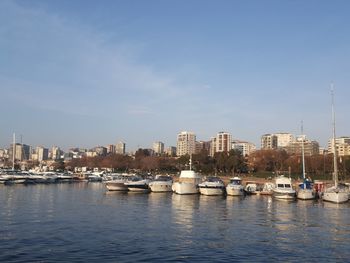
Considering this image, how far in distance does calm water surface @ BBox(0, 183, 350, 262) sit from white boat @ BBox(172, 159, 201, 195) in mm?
22538

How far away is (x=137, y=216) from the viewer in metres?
37.2

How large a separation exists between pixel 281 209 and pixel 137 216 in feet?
57.8

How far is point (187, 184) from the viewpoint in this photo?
2598 inches

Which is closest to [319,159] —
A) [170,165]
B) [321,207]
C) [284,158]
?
[284,158]

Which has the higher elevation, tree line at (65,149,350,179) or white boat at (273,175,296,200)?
tree line at (65,149,350,179)

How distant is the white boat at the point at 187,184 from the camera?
214 feet

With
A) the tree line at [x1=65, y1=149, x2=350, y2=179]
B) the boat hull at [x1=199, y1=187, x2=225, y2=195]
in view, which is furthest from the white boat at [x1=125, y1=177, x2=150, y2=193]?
the tree line at [x1=65, y1=149, x2=350, y2=179]

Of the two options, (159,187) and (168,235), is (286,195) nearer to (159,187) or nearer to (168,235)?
(159,187)

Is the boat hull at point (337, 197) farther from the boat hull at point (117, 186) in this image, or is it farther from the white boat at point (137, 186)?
the boat hull at point (117, 186)

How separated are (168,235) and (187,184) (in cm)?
3849

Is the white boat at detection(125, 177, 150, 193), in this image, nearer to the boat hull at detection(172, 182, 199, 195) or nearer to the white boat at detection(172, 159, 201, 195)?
the white boat at detection(172, 159, 201, 195)

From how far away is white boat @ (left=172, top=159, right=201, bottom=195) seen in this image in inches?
2574

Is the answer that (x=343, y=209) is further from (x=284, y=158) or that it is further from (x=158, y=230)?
(x=284, y=158)

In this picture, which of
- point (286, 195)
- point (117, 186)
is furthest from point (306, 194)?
point (117, 186)
